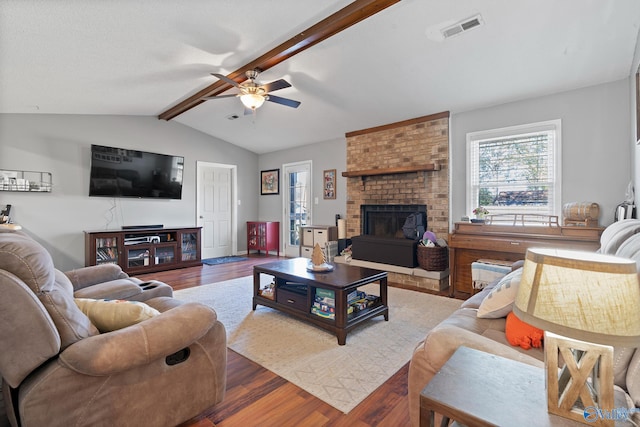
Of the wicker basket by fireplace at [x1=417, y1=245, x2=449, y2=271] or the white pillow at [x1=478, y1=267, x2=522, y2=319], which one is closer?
the white pillow at [x1=478, y1=267, x2=522, y2=319]

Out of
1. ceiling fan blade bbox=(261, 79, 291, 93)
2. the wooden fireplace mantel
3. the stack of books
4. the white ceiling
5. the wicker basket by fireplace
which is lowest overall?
the stack of books

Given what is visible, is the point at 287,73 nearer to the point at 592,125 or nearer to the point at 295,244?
the point at 592,125

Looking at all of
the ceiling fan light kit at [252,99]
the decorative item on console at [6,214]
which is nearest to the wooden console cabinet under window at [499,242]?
the ceiling fan light kit at [252,99]

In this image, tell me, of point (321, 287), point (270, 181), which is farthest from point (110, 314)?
point (270, 181)

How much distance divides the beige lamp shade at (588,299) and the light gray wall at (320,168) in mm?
4988

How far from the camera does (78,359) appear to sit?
1120 mm

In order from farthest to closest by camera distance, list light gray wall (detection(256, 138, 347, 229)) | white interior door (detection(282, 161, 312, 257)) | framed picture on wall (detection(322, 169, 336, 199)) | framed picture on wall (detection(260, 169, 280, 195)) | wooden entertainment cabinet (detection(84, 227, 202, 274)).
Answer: framed picture on wall (detection(260, 169, 280, 195))
white interior door (detection(282, 161, 312, 257))
framed picture on wall (detection(322, 169, 336, 199))
light gray wall (detection(256, 138, 347, 229))
wooden entertainment cabinet (detection(84, 227, 202, 274))

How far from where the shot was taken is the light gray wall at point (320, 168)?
5766 millimetres

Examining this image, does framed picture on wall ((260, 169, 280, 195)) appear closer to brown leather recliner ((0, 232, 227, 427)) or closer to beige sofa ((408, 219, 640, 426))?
brown leather recliner ((0, 232, 227, 427))

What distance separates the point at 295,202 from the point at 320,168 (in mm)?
1067

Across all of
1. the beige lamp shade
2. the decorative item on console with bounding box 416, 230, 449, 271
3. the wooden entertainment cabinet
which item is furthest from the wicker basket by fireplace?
the wooden entertainment cabinet

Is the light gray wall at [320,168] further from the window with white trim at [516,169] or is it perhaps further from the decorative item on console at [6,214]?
the decorative item on console at [6,214]

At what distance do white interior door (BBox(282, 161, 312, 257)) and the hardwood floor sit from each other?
452 centimetres

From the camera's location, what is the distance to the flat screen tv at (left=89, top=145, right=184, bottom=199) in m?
4.86
